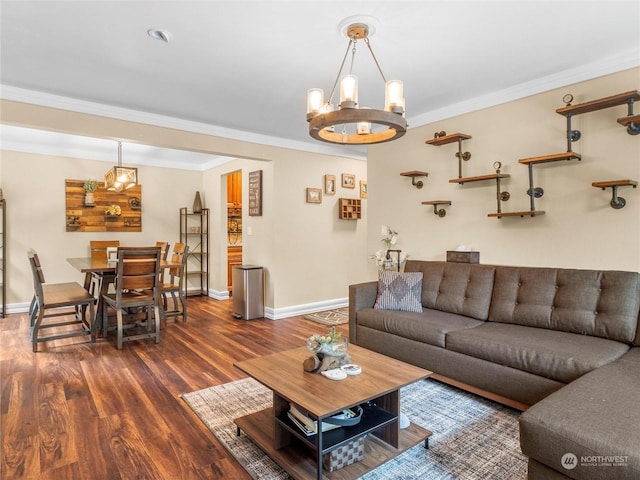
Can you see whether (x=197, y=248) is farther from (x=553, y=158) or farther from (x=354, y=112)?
(x=553, y=158)

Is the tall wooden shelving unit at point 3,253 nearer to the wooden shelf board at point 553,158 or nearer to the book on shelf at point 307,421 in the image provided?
the book on shelf at point 307,421

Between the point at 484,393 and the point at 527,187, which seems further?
the point at 527,187

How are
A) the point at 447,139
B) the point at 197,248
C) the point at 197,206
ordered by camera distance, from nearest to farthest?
the point at 447,139
the point at 197,206
the point at 197,248

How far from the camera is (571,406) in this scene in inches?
59.6

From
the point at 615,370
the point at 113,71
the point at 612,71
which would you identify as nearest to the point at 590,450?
the point at 615,370

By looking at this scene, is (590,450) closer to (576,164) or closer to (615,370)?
(615,370)

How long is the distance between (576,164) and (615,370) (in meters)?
1.77

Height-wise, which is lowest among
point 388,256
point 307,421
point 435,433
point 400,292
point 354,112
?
point 435,433

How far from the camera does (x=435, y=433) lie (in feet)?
7.03

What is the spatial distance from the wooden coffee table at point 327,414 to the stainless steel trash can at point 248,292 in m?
2.91

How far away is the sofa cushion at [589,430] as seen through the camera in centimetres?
126

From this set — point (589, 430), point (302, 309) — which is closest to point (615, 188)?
point (589, 430)

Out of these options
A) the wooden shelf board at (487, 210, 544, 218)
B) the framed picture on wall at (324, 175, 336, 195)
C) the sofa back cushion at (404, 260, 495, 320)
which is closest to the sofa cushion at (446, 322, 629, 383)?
the sofa back cushion at (404, 260, 495, 320)

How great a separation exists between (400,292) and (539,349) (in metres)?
1.30
